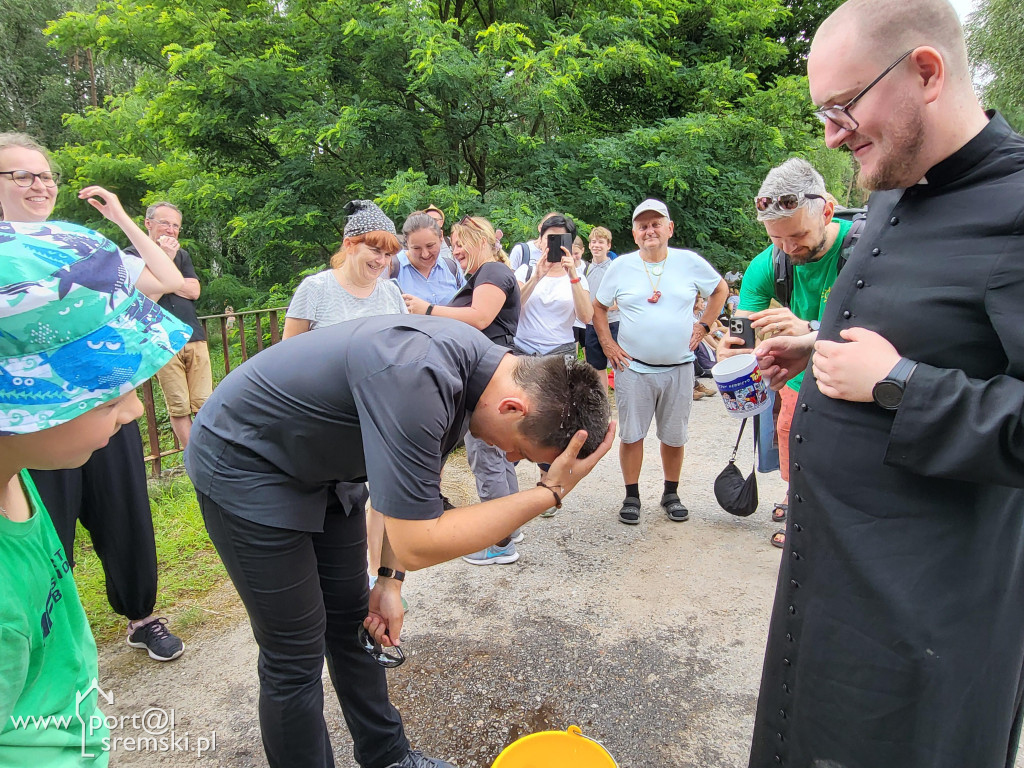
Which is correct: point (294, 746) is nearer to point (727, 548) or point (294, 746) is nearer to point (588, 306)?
point (727, 548)

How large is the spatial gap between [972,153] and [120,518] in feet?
10.2

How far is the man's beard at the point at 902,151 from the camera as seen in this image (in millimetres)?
1268

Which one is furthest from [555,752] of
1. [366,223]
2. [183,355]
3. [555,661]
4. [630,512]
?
[183,355]

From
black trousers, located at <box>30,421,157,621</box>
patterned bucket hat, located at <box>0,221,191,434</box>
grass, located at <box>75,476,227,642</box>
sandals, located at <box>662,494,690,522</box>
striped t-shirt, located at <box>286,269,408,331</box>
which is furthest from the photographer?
sandals, located at <box>662,494,690,522</box>

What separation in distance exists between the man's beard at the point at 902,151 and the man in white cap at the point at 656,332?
2665 mm

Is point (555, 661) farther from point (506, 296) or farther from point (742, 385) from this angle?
point (506, 296)

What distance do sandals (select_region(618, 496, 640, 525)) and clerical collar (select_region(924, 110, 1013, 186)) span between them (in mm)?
3179

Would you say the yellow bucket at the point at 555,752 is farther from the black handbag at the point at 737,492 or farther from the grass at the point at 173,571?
the black handbag at the point at 737,492

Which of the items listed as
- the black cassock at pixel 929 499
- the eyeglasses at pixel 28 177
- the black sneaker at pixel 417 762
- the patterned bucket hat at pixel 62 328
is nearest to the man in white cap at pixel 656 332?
the black sneaker at pixel 417 762

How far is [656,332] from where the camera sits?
403 centimetres

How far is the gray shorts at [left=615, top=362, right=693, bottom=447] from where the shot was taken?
4121 millimetres

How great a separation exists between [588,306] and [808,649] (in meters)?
3.43

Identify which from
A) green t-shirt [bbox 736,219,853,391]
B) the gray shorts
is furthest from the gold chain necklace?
green t-shirt [bbox 736,219,853,391]

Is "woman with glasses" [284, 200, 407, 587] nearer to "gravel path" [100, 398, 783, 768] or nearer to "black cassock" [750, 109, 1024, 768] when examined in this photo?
"gravel path" [100, 398, 783, 768]
